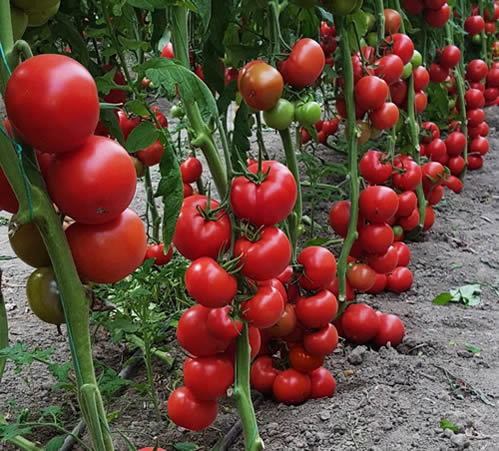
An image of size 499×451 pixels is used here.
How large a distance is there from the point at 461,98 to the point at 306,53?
1943 millimetres

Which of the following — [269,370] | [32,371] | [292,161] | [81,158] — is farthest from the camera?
[32,371]

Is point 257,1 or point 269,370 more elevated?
point 257,1

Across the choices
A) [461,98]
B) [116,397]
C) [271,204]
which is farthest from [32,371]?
[461,98]

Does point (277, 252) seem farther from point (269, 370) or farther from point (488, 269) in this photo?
point (488, 269)

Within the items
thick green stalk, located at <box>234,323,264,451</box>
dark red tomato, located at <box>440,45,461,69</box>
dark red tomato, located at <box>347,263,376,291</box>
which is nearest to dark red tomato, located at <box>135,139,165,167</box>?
thick green stalk, located at <box>234,323,264,451</box>

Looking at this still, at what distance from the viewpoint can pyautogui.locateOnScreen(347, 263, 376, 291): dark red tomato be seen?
6.06 feet

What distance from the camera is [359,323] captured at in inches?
69.6

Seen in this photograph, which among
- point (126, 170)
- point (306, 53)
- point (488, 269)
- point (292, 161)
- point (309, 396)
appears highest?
point (126, 170)

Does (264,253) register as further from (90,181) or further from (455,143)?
(455,143)

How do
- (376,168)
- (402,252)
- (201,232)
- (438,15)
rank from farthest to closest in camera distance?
(438,15) → (402,252) → (376,168) → (201,232)

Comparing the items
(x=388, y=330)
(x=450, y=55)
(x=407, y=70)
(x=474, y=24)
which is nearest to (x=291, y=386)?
(x=388, y=330)

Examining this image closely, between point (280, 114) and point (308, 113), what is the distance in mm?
63

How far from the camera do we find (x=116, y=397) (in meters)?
1.65

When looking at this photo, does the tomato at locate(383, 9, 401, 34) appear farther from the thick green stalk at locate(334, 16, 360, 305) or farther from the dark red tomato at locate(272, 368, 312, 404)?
the dark red tomato at locate(272, 368, 312, 404)
